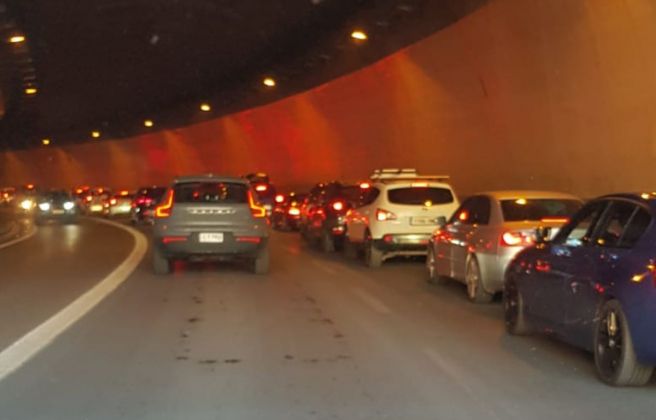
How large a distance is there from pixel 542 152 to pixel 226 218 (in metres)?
8.21

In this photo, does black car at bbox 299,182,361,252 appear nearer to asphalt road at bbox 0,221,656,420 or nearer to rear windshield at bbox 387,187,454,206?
rear windshield at bbox 387,187,454,206

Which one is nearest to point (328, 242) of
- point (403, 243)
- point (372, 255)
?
point (372, 255)

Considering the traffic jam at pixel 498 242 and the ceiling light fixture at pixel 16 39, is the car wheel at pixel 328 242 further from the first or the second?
the ceiling light fixture at pixel 16 39

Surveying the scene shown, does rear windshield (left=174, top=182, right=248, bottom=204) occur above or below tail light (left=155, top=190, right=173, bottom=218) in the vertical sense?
above

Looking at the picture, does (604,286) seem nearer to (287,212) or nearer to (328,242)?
(328,242)

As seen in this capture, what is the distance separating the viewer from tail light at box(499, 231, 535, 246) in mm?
11492

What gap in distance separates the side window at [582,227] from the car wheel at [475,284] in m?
3.42

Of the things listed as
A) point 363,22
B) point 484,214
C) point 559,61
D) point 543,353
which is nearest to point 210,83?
point 363,22

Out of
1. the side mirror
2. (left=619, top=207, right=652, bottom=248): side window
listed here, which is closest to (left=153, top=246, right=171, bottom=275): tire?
the side mirror

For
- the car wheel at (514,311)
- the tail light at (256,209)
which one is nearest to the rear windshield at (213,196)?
the tail light at (256,209)

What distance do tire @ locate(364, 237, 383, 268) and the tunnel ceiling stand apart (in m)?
8.42

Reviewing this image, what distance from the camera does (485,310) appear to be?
1176 centimetres

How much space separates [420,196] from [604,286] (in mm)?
9659

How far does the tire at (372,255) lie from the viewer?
17141 mm
